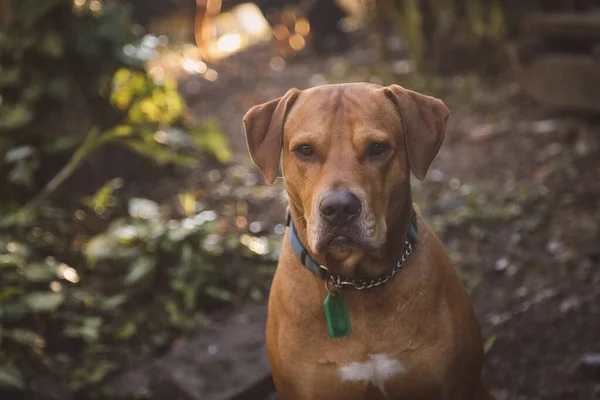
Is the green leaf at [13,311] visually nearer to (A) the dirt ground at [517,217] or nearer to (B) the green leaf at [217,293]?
(B) the green leaf at [217,293]

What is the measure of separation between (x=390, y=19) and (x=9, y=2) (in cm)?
583

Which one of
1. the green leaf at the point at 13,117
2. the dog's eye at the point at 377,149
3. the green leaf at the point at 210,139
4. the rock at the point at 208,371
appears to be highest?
the dog's eye at the point at 377,149

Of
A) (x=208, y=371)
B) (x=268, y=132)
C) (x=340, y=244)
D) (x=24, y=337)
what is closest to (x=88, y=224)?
(x=24, y=337)

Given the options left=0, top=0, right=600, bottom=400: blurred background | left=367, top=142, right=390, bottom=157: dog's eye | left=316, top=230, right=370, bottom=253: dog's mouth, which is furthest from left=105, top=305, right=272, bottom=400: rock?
left=367, top=142, right=390, bottom=157: dog's eye

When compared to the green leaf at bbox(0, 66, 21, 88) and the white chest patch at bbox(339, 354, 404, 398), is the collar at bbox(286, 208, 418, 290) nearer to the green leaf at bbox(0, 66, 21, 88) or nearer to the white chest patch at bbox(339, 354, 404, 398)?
the white chest patch at bbox(339, 354, 404, 398)

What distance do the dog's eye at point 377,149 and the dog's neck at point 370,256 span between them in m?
0.19

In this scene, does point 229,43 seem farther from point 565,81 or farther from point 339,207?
point 339,207

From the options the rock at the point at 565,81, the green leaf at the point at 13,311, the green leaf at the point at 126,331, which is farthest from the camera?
the rock at the point at 565,81

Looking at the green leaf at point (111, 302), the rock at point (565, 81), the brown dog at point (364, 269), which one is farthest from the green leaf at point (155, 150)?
the rock at point (565, 81)

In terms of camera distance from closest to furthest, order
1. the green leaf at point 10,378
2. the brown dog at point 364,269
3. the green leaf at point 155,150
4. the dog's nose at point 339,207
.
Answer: the dog's nose at point 339,207, the brown dog at point 364,269, the green leaf at point 10,378, the green leaf at point 155,150

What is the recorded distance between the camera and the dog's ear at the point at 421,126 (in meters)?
2.80

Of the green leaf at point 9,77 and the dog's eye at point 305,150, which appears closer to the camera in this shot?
the dog's eye at point 305,150

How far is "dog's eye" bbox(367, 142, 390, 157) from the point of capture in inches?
109

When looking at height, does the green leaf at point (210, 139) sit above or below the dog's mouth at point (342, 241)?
below
